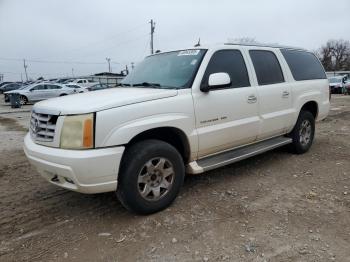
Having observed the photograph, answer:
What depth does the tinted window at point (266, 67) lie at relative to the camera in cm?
496

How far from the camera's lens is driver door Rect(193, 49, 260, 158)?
4.10m

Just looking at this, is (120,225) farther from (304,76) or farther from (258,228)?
(304,76)

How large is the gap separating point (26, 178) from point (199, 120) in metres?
2.82

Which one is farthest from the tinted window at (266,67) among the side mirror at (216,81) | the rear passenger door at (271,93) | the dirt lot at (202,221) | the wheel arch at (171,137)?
the wheel arch at (171,137)

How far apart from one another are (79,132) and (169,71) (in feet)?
5.40

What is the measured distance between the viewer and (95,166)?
322 centimetres

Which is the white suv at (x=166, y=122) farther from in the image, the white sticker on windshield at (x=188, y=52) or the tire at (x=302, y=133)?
the tire at (x=302, y=133)

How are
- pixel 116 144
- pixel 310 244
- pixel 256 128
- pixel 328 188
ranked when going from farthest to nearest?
pixel 256 128 < pixel 328 188 < pixel 116 144 < pixel 310 244

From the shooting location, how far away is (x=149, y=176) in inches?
145

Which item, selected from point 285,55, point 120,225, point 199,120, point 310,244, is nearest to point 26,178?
point 120,225

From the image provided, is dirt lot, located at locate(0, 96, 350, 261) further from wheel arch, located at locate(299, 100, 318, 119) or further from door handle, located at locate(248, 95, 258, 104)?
wheel arch, located at locate(299, 100, 318, 119)

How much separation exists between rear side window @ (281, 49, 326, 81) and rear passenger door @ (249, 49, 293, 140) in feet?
1.06

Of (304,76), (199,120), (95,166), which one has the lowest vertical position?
(95,166)

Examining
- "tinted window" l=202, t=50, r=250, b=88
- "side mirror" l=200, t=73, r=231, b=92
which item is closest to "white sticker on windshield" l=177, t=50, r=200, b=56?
"tinted window" l=202, t=50, r=250, b=88
